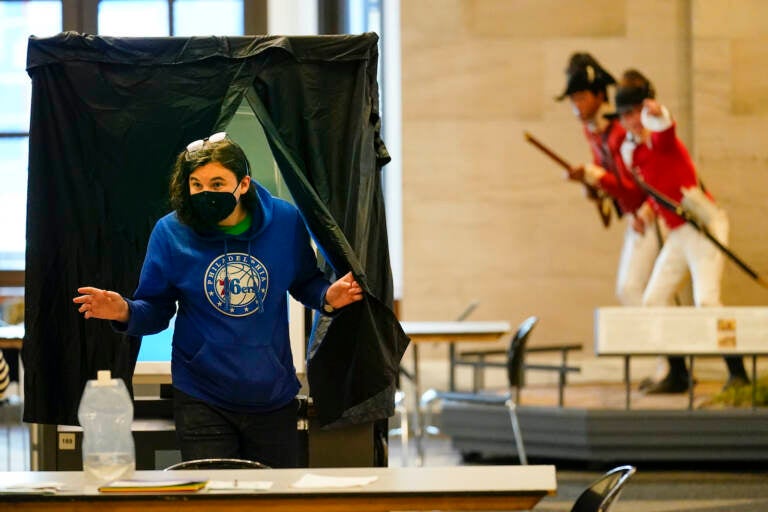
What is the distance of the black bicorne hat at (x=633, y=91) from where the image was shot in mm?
8734

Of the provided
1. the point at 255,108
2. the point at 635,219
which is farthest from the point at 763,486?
the point at 255,108

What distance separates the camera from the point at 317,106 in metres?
4.61

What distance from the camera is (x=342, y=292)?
4.07 m

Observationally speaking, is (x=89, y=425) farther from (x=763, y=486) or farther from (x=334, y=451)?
(x=763, y=486)

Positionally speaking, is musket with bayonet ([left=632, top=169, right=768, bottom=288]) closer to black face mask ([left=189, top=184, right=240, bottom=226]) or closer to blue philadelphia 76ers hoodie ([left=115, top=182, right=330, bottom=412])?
blue philadelphia 76ers hoodie ([left=115, top=182, right=330, bottom=412])

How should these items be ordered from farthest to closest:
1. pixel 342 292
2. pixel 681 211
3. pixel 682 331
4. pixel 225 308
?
pixel 681 211
pixel 682 331
pixel 342 292
pixel 225 308

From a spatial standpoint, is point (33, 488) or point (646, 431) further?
point (646, 431)

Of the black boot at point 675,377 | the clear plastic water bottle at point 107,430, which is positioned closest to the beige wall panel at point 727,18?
the black boot at point 675,377

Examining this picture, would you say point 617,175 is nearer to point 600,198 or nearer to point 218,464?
point 600,198

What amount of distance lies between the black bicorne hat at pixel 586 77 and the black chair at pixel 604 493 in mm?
6277

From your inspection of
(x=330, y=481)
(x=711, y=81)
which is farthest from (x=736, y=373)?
(x=330, y=481)

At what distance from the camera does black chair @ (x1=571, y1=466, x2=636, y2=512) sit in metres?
3.00

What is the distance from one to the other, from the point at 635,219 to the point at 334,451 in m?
5.10

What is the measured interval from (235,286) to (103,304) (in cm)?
39
